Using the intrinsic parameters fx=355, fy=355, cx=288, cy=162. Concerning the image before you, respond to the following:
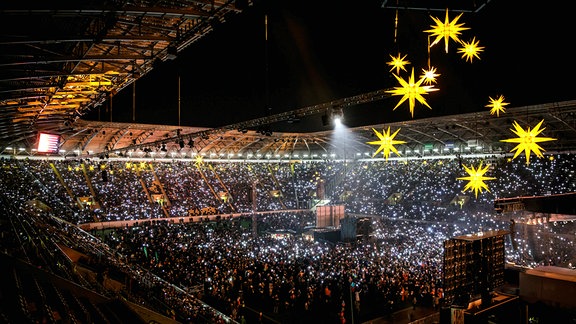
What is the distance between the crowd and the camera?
11.5 m

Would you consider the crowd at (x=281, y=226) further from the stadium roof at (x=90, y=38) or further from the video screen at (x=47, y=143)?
the stadium roof at (x=90, y=38)

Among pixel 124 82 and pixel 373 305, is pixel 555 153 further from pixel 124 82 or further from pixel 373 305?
pixel 124 82

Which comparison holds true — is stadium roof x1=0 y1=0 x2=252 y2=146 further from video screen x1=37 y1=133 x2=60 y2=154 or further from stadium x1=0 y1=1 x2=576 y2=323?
video screen x1=37 y1=133 x2=60 y2=154

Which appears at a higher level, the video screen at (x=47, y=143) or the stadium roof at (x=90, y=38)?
the stadium roof at (x=90, y=38)

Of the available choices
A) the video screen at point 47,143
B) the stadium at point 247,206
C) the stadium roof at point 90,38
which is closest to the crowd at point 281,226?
the stadium at point 247,206

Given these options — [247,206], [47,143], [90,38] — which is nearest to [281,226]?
[247,206]

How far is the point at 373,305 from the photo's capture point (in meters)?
11.8

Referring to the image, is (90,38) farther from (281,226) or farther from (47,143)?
(281,226)

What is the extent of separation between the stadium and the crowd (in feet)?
0.35

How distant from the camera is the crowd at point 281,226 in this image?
37.9 feet

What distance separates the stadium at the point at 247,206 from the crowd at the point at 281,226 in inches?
4.2

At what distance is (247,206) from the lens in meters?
30.0

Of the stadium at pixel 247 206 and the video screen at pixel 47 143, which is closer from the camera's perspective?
the stadium at pixel 247 206

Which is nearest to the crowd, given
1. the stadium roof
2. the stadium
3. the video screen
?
the stadium
